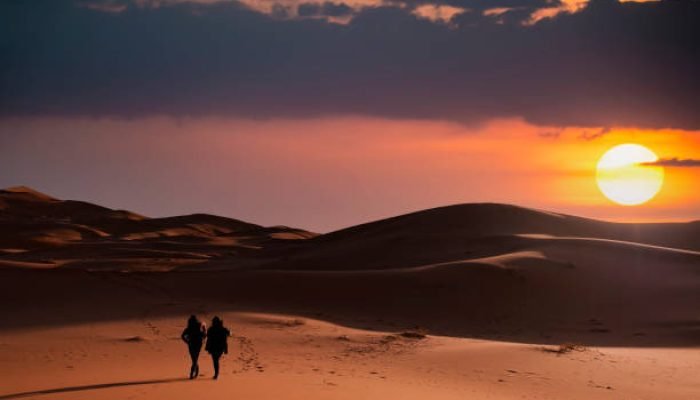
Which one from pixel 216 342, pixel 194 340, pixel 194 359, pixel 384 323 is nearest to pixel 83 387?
pixel 194 359

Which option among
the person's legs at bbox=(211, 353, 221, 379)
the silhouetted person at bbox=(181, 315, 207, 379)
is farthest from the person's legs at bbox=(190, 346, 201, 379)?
the person's legs at bbox=(211, 353, 221, 379)

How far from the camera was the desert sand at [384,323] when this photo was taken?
51.9ft

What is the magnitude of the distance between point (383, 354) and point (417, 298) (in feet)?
40.5

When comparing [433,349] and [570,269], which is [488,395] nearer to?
[433,349]

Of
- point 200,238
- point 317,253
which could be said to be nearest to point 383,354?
point 317,253

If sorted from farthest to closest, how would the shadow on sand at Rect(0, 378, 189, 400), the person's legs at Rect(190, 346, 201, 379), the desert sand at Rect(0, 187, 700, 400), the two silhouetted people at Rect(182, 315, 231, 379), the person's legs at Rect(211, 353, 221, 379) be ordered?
the desert sand at Rect(0, 187, 700, 400) → the two silhouetted people at Rect(182, 315, 231, 379) → the person's legs at Rect(190, 346, 201, 379) → the person's legs at Rect(211, 353, 221, 379) → the shadow on sand at Rect(0, 378, 189, 400)

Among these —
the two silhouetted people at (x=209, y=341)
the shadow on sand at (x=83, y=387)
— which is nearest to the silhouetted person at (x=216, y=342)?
the two silhouetted people at (x=209, y=341)

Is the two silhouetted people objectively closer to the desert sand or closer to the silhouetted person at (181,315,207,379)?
the silhouetted person at (181,315,207,379)

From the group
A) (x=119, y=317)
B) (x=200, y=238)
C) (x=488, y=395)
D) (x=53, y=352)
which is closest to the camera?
(x=488, y=395)

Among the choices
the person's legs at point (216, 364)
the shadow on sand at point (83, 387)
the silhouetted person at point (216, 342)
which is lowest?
the shadow on sand at point (83, 387)

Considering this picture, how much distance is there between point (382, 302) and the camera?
3189cm

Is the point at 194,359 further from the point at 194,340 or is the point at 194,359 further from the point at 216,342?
the point at 216,342

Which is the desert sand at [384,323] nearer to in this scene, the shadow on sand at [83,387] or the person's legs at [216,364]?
the shadow on sand at [83,387]

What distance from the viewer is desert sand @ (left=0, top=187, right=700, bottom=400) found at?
15805mm
